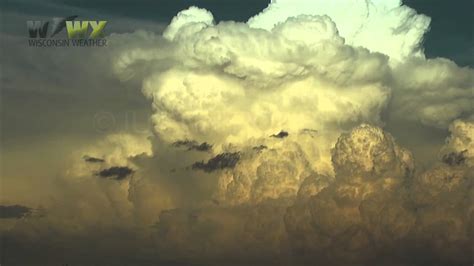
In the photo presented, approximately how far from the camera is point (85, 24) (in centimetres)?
19525

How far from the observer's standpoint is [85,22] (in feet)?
637

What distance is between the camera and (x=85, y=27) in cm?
19475

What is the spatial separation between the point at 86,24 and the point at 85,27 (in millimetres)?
2385

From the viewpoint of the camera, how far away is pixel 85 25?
195 metres

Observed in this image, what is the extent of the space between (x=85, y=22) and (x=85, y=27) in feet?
11.2

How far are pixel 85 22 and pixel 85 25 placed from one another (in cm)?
209

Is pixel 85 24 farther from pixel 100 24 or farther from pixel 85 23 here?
pixel 100 24

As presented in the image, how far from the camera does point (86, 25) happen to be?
641ft

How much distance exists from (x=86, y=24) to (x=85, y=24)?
0.80 m

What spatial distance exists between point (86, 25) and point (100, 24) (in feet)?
38.3

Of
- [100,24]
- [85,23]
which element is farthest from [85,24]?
[100,24]

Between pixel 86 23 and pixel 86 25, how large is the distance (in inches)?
53.4

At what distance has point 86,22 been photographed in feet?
637

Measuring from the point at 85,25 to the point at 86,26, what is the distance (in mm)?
1210
